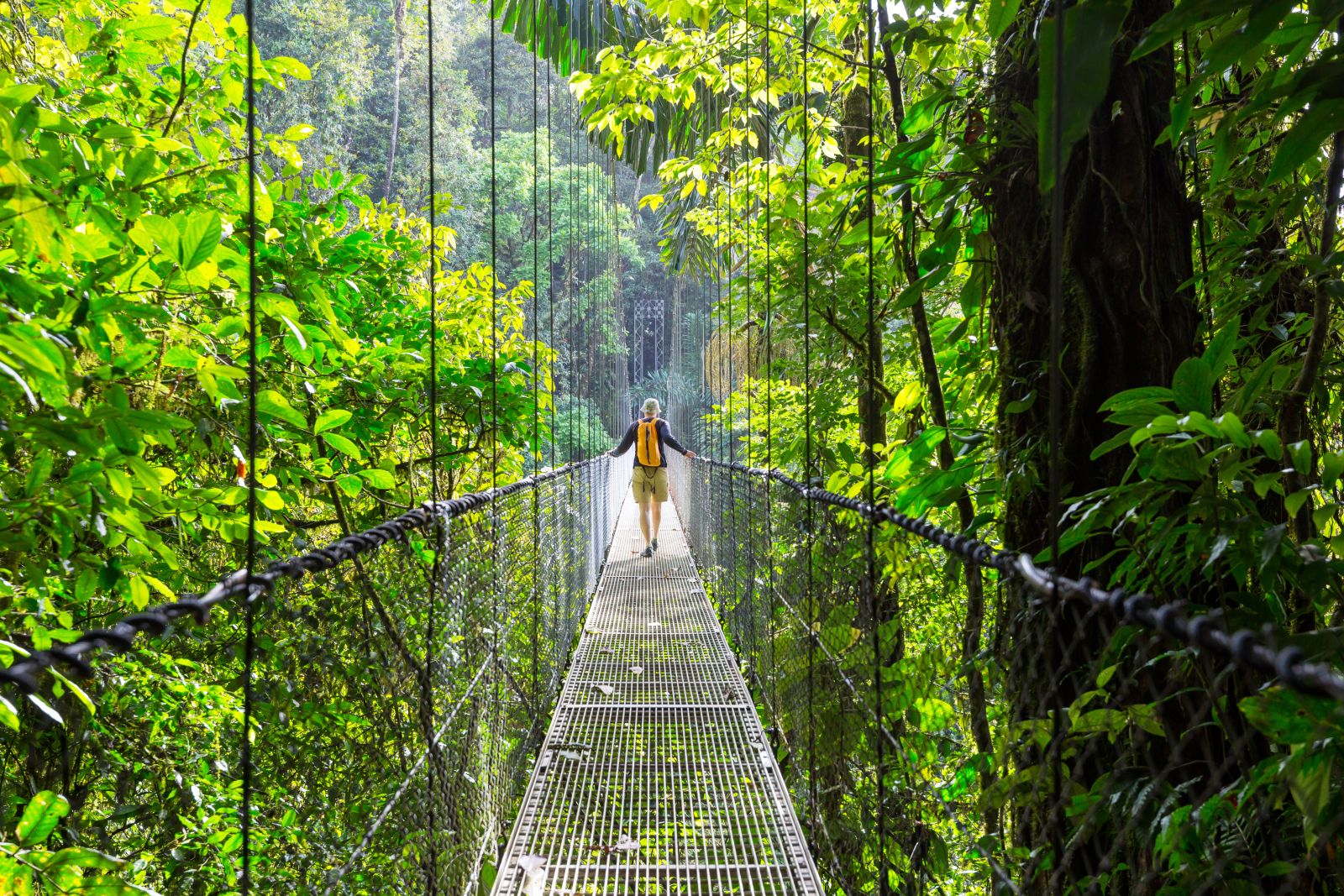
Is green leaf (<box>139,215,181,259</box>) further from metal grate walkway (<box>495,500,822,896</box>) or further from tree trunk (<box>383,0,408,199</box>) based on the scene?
tree trunk (<box>383,0,408,199</box>)

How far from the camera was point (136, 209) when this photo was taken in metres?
0.93

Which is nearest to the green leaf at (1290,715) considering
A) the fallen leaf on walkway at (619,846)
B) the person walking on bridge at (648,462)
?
the fallen leaf on walkway at (619,846)

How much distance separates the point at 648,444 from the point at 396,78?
48.8 feet

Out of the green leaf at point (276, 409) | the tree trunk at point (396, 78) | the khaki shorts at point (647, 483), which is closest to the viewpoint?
the green leaf at point (276, 409)

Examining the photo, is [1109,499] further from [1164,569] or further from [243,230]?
[243,230]

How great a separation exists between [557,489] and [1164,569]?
2.50m

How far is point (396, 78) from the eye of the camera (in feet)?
58.2

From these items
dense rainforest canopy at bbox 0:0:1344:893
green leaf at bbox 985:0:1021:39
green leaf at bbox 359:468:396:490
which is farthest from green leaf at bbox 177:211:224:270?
green leaf at bbox 985:0:1021:39

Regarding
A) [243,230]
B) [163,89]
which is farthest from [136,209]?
[163,89]

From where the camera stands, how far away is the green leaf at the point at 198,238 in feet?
3.00

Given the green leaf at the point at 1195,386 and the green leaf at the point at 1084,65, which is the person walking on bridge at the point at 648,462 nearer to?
the green leaf at the point at 1195,386

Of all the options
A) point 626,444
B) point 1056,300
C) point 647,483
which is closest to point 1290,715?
point 1056,300

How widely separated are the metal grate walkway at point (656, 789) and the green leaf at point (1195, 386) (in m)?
1.25

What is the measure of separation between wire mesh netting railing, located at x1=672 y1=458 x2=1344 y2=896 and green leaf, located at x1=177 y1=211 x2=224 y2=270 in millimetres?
796
